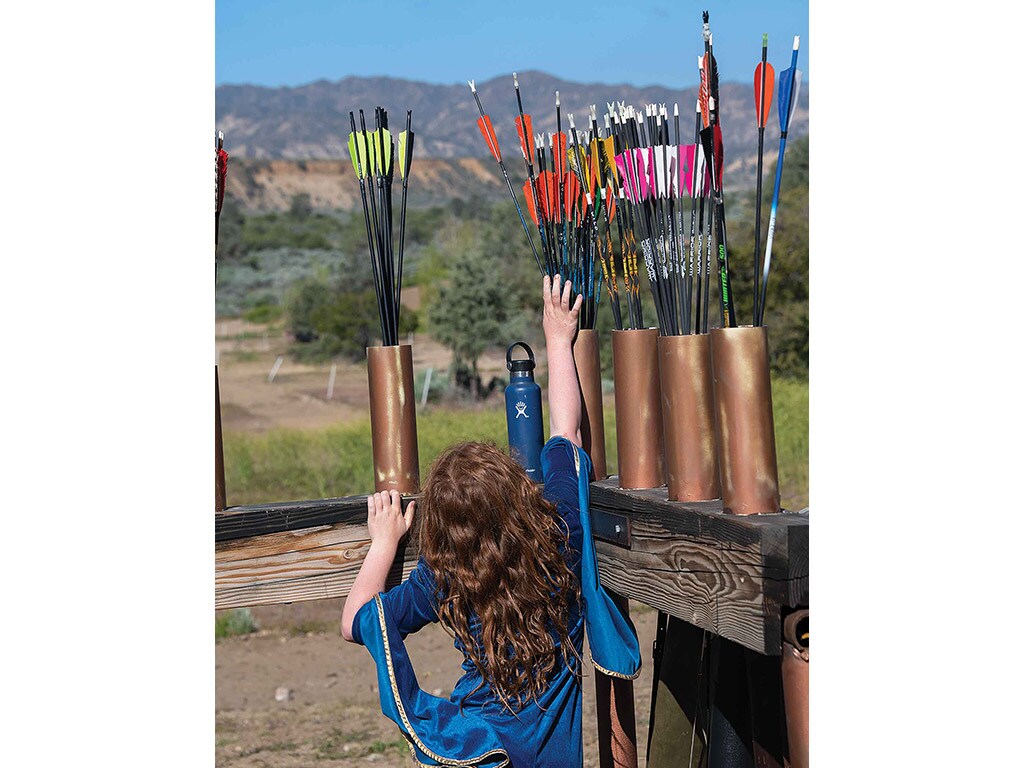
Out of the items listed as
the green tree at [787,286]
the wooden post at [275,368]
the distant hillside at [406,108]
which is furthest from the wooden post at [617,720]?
the distant hillside at [406,108]

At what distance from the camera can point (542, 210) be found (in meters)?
2.08

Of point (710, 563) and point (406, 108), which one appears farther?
point (406, 108)

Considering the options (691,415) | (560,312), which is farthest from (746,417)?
(560,312)

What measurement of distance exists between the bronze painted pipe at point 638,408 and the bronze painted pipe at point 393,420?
0.36m

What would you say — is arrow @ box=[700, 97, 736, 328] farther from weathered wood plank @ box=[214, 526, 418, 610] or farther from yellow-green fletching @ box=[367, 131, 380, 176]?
weathered wood plank @ box=[214, 526, 418, 610]

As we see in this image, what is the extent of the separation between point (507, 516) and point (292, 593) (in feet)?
1.38

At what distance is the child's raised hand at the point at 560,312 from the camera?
1.98 meters

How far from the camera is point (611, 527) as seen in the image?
6.37 feet

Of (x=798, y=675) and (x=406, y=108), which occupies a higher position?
(x=406, y=108)

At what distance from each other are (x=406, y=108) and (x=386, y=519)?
32933 mm

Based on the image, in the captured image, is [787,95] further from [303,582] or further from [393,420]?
[303,582]

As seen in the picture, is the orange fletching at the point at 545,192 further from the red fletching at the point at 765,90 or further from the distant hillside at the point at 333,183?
the distant hillside at the point at 333,183
